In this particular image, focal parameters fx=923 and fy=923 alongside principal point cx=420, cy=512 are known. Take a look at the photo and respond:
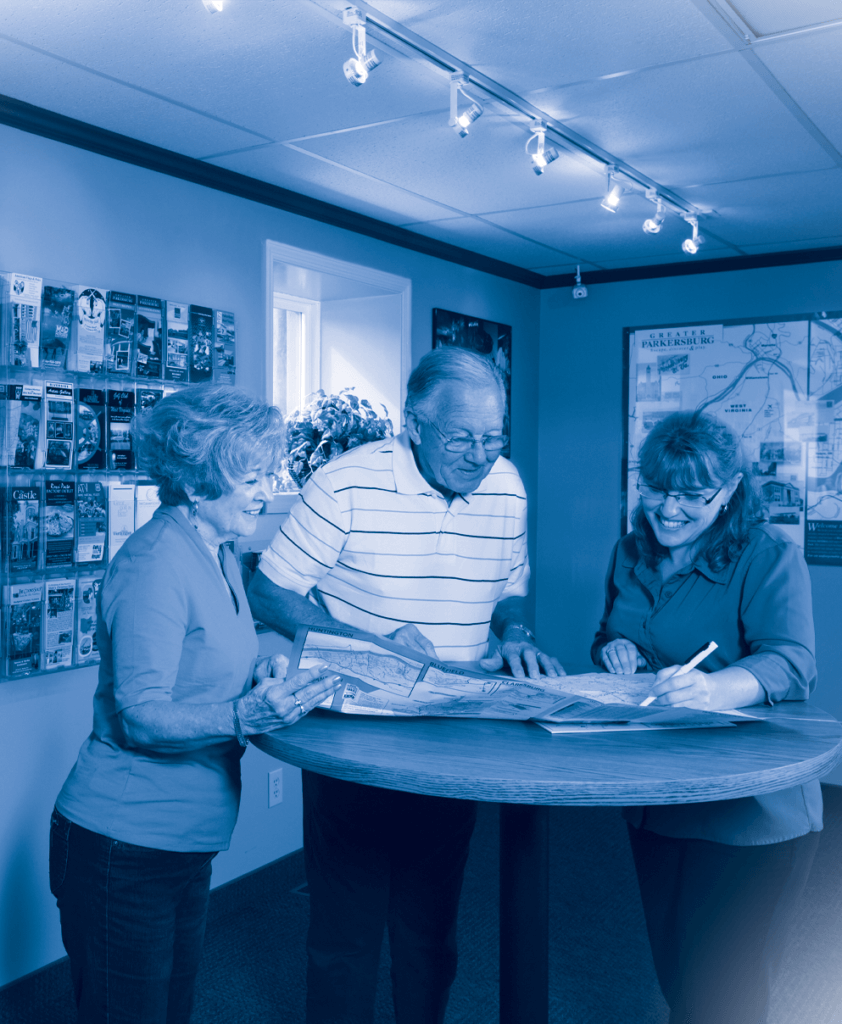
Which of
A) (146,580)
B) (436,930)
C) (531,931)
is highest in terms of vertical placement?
(146,580)

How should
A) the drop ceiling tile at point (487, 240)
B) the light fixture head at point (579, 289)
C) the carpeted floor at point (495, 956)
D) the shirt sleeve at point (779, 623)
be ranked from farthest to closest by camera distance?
the light fixture head at point (579, 289), the drop ceiling tile at point (487, 240), the carpeted floor at point (495, 956), the shirt sleeve at point (779, 623)

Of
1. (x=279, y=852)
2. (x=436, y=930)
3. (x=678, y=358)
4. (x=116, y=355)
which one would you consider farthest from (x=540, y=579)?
(x=436, y=930)

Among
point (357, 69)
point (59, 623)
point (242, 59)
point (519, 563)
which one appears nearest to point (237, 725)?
point (519, 563)

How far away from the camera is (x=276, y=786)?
340cm

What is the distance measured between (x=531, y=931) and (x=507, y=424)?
336 cm

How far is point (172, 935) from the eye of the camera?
145cm

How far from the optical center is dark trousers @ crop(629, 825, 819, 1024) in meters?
1.50

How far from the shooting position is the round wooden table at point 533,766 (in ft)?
3.77

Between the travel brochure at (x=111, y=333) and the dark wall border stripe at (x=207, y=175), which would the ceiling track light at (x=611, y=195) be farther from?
the travel brochure at (x=111, y=333)

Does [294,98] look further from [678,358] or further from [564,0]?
[678,358]

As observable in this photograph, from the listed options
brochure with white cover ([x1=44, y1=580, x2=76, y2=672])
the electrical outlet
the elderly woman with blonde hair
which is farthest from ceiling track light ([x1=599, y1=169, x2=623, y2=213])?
the electrical outlet

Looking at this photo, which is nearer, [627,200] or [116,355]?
[116,355]

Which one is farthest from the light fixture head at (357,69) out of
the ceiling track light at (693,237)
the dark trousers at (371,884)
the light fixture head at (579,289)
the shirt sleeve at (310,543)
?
the light fixture head at (579,289)

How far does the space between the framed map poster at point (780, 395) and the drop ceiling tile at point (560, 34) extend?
2349mm
